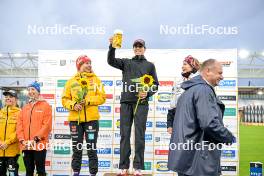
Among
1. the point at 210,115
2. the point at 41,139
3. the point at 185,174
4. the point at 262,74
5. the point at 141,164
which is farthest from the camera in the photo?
the point at 262,74

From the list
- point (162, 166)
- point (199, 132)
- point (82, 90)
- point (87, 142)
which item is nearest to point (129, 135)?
point (87, 142)

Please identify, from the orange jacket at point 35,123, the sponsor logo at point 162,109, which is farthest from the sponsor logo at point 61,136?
the sponsor logo at point 162,109

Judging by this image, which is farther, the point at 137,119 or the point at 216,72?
the point at 137,119

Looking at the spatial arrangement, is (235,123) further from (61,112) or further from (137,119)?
(61,112)

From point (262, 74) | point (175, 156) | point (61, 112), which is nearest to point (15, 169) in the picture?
point (61, 112)

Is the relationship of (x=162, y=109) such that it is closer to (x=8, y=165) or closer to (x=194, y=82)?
(x=8, y=165)

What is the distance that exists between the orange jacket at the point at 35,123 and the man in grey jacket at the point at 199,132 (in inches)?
103

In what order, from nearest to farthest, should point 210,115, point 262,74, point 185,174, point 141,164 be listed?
point 210,115 → point 185,174 → point 141,164 → point 262,74

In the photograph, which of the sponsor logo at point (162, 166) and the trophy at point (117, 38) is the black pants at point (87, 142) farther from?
the sponsor logo at point (162, 166)

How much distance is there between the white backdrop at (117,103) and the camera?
654 cm

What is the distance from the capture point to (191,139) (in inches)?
117

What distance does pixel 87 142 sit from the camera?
487 centimetres

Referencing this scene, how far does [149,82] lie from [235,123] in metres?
2.44

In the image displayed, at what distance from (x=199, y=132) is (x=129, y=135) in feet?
6.19
